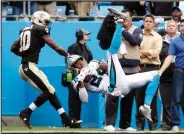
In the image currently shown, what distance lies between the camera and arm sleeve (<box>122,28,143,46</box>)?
11297 mm

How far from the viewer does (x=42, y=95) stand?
12312 millimetres

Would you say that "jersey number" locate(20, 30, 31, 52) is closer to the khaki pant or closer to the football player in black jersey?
the football player in black jersey

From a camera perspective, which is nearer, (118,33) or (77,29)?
(118,33)

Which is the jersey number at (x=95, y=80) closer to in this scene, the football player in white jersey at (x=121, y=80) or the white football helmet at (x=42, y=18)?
the football player in white jersey at (x=121, y=80)

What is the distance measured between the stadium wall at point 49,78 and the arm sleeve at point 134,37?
2.96 metres

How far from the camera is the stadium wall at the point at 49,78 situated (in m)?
14.7

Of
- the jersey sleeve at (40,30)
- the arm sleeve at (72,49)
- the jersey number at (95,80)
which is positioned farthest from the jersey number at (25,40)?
the arm sleeve at (72,49)

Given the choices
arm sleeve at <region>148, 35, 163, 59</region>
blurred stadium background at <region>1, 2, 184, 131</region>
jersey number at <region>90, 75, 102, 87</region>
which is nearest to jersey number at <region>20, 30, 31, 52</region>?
jersey number at <region>90, 75, 102, 87</region>

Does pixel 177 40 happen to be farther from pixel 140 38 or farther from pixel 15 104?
pixel 15 104

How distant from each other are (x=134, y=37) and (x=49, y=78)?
3851mm

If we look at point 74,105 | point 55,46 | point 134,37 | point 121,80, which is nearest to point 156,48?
point 134,37

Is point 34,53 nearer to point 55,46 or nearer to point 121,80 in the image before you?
point 55,46

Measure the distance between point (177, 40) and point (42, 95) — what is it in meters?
2.13

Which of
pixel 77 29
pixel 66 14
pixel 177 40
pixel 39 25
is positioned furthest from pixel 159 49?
pixel 66 14
